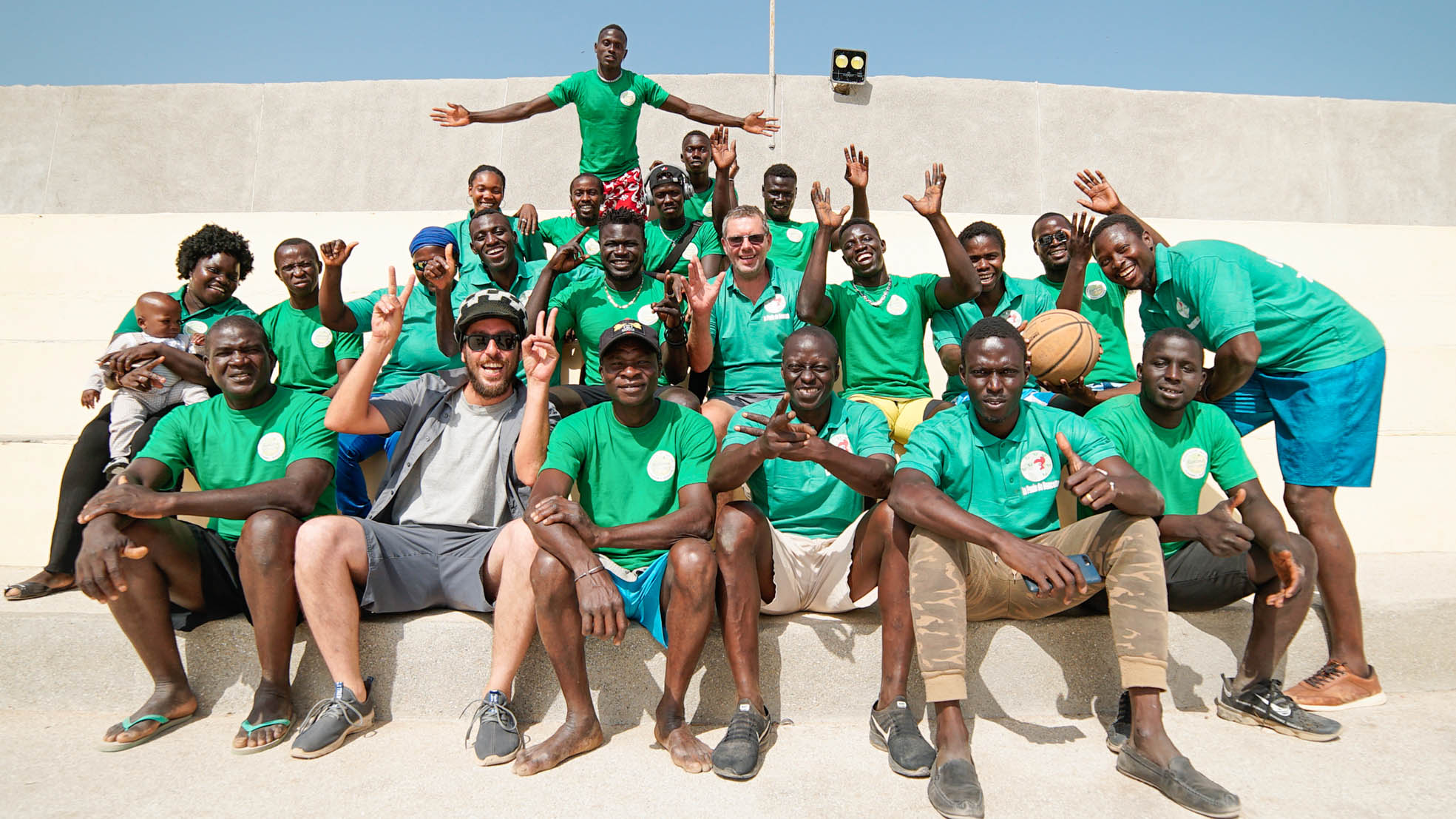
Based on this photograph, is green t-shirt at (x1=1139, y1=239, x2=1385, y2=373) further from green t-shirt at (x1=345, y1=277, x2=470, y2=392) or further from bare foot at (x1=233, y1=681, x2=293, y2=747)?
bare foot at (x1=233, y1=681, x2=293, y2=747)

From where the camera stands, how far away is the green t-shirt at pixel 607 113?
→ 651 cm

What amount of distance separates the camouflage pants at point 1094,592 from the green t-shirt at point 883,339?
160 centimetres

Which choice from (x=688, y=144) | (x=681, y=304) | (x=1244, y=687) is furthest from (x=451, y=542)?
(x=688, y=144)

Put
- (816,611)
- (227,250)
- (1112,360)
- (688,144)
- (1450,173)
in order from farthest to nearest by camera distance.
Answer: (1450,173), (688,144), (227,250), (1112,360), (816,611)

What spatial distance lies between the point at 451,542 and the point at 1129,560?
2398 millimetres

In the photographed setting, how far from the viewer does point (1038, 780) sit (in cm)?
268

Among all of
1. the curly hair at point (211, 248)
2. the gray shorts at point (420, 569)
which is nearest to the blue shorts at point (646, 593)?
the gray shorts at point (420, 569)

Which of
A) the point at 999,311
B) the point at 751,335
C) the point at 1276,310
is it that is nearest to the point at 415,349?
the point at 751,335

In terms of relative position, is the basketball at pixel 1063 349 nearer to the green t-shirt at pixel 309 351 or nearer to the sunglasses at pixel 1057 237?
the sunglasses at pixel 1057 237

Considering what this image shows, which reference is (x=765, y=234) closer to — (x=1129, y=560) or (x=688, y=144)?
(x=688, y=144)

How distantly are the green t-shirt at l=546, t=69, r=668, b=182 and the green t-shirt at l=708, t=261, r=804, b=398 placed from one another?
2.53 metres

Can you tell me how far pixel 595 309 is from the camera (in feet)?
15.3

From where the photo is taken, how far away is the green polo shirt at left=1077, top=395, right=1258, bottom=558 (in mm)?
3217

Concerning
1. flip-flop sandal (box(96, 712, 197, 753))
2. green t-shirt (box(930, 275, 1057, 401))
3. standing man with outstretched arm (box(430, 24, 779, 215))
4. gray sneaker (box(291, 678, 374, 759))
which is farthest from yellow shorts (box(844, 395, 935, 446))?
flip-flop sandal (box(96, 712, 197, 753))
